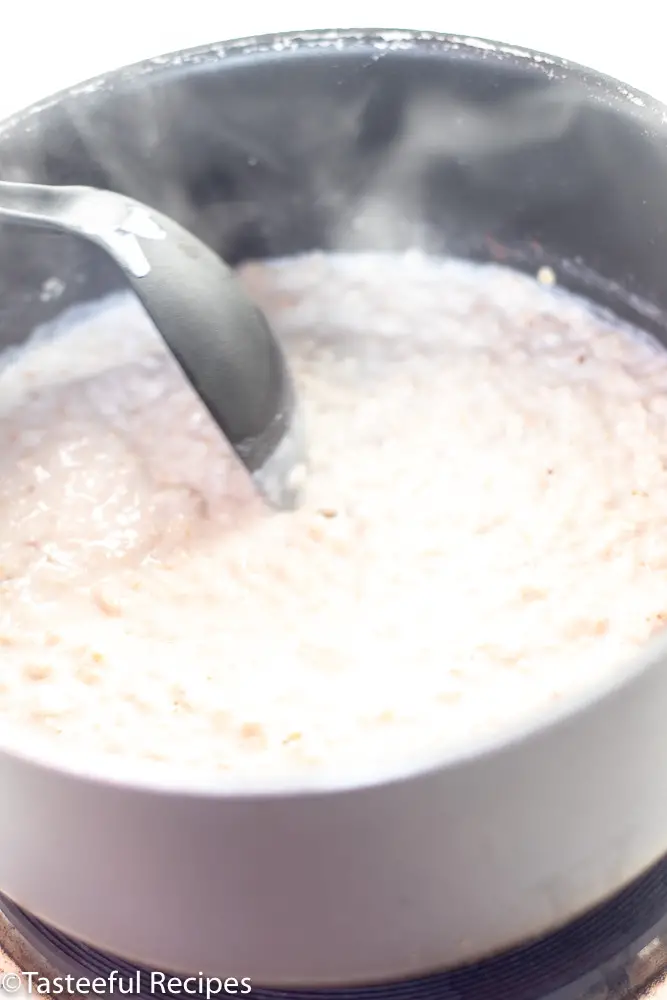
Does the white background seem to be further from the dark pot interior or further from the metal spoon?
the metal spoon

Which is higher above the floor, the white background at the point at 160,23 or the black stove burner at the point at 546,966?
the white background at the point at 160,23

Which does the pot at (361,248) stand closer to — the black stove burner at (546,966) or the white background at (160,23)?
the black stove burner at (546,966)

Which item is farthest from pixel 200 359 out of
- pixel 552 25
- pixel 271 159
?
pixel 552 25

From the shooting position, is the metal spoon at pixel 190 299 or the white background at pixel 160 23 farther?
the white background at pixel 160 23

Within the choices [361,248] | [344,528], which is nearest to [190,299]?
[344,528]

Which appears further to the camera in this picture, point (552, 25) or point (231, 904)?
point (552, 25)

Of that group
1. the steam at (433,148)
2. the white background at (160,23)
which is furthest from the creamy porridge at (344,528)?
the white background at (160,23)

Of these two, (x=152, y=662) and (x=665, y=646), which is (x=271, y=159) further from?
(x=665, y=646)
